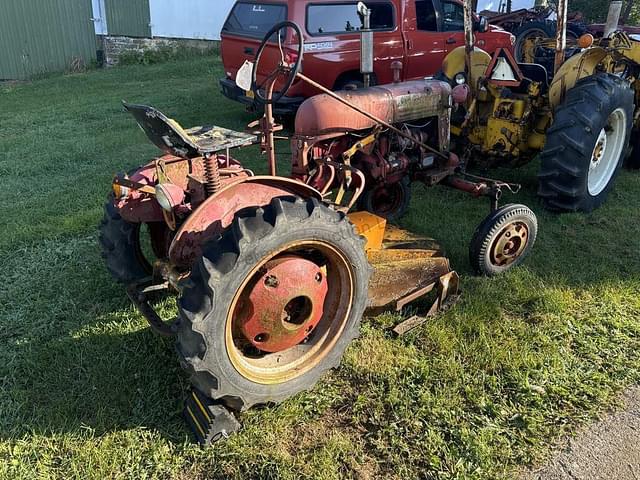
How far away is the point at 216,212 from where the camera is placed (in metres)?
2.51

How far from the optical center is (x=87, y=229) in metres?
4.42

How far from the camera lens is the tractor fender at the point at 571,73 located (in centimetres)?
449

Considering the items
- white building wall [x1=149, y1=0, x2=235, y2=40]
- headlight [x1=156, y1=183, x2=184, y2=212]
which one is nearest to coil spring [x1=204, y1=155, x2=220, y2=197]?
headlight [x1=156, y1=183, x2=184, y2=212]

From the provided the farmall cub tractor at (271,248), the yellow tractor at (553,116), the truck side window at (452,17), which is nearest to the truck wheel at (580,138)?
the yellow tractor at (553,116)

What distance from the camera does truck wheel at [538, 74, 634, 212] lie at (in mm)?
4051

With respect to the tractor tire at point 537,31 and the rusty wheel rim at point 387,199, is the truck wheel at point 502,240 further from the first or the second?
the tractor tire at point 537,31

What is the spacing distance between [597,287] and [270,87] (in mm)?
2437

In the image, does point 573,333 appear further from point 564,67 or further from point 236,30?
point 236,30

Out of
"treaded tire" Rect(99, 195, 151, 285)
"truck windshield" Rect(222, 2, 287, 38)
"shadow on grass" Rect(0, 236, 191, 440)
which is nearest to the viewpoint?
"shadow on grass" Rect(0, 236, 191, 440)

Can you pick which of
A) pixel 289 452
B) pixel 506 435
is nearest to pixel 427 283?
pixel 506 435

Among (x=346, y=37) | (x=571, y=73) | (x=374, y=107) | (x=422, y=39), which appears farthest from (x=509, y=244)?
(x=422, y=39)

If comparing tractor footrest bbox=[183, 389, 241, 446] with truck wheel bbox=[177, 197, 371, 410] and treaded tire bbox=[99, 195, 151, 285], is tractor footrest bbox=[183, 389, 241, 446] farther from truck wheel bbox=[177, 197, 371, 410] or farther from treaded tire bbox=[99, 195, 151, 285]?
treaded tire bbox=[99, 195, 151, 285]

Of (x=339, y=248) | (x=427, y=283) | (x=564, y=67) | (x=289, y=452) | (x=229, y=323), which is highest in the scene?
(x=564, y=67)

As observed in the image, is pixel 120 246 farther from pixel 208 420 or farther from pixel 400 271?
pixel 400 271
